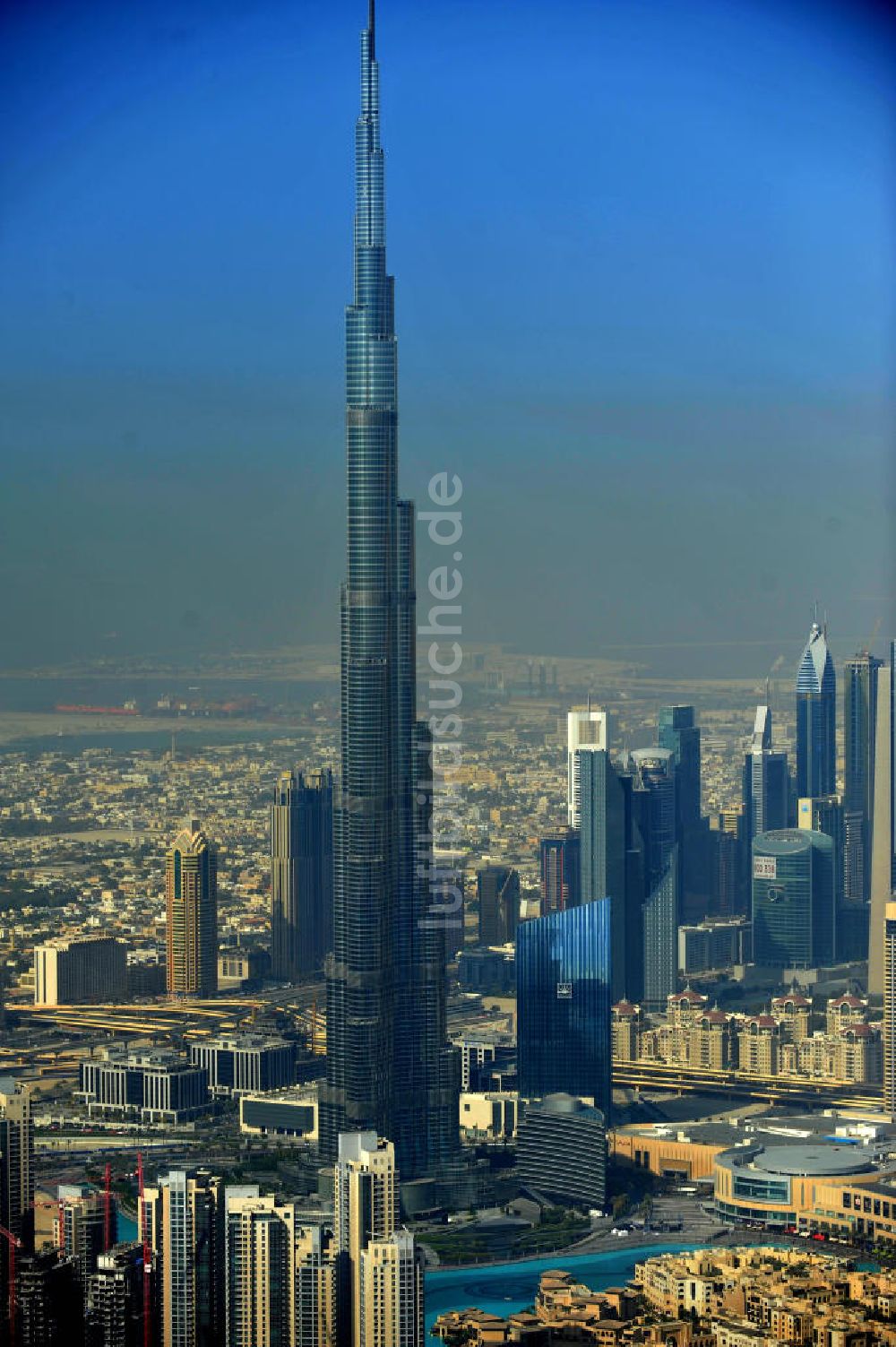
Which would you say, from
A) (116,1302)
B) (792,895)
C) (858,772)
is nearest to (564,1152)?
(116,1302)

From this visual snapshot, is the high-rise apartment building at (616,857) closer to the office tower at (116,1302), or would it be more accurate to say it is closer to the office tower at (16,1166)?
the office tower at (16,1166)

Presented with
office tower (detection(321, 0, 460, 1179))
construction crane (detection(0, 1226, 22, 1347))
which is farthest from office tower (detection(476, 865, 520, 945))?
construction crane (detection(0, 1226, 22, 1347))

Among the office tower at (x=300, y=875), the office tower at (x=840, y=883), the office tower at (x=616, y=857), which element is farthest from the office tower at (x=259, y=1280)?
the office tower at (x=840, y=883)

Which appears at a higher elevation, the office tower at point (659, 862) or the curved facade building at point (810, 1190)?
the office tower at point (659, 862)

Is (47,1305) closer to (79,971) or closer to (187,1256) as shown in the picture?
(187,1256)

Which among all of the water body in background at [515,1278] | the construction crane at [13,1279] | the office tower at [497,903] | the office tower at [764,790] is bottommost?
the water body in background at [515,1278]

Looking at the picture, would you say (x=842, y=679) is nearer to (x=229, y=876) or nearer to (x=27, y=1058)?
(x=229, y=876)

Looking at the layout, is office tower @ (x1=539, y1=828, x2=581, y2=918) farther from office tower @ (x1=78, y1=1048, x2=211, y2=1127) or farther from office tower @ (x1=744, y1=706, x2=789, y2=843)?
office tower @ (x1=78, y1=1048, x2=211, y2=1127)

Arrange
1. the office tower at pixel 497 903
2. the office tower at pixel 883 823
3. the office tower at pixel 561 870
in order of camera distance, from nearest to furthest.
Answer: the office tower at pixel 497 903
the office tower at pixel 561 870
the office tower at pixel 883 823
